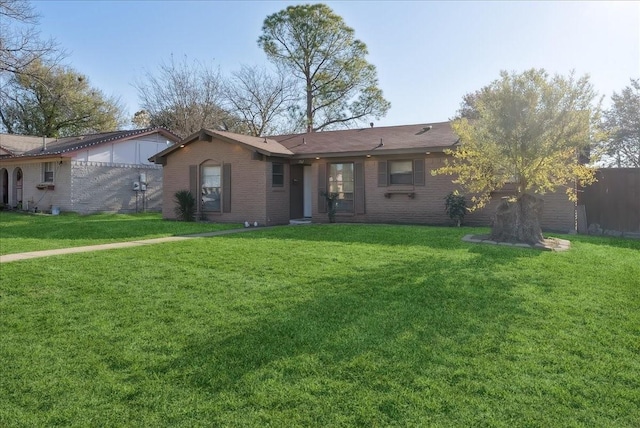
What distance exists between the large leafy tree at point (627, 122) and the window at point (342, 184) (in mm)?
19001

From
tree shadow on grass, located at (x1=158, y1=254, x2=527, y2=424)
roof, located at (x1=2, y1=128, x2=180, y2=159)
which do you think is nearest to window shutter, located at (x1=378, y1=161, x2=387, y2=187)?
tree shadow on grass, located at (x1=158, y1=254, x2=527, y2=424)

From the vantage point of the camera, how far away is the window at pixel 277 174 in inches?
616

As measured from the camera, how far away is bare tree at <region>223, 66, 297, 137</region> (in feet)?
102

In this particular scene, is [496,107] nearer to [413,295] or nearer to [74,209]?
[413,295]

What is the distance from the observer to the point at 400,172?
14773mm

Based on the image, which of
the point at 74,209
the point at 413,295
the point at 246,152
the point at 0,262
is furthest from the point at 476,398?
the point at 74,209

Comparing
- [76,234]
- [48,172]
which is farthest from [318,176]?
[48,172]

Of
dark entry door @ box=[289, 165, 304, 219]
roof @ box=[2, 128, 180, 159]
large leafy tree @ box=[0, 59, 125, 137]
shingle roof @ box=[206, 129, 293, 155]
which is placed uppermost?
large leafy tree @ box=[0, 59, 125, 137]

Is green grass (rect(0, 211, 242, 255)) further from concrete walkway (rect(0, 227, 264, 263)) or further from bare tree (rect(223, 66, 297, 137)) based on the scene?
bare tree (rect(223, 66, 297, 137))

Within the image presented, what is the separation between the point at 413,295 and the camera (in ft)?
18.3

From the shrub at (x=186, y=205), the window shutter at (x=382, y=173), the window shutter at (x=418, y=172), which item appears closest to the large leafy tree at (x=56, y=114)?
the shrub at (x=186, y=205)

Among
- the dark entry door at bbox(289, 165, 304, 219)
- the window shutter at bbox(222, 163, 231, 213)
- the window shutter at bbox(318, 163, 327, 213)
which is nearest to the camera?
the window shutter at bbox(318, 163, 327, 213)

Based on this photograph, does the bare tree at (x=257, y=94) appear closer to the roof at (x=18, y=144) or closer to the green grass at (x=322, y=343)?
the roof at (x=18, y=144)

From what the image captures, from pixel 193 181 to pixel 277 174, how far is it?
10.5 feet
